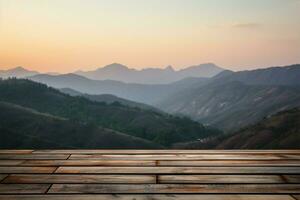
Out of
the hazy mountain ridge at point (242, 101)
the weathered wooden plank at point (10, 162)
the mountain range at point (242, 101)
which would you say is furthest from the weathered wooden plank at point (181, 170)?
the hazy mountain ridge at point (242, 101)

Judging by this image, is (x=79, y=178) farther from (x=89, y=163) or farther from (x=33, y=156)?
(x=33, y=156)

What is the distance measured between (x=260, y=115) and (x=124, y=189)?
326 feet

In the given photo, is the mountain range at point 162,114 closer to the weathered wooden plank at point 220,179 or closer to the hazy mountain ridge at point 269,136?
the hazy mountain ridge at point 269,136

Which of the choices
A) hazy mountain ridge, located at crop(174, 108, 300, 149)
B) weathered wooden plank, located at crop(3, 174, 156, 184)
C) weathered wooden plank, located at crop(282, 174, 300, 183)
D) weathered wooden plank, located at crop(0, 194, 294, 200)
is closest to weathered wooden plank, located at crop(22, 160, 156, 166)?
weathered wooden plank, located at crop(3, 174, 156, 184)

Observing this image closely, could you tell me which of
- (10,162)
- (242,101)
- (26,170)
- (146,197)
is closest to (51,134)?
(10,162)

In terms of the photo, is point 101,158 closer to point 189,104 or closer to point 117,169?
point 117,169

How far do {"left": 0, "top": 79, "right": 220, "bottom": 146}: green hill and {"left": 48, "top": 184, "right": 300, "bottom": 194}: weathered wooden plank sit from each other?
173 feet

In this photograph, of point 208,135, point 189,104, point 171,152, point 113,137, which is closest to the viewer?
point 171,152

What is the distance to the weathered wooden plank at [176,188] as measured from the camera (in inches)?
92.4

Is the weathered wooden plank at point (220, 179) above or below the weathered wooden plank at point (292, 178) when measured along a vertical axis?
above

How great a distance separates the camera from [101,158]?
3.47 metres

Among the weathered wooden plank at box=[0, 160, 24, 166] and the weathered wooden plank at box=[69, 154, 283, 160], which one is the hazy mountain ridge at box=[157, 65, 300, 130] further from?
the weathered wooden plank at box=[0, 160, 24, 166]

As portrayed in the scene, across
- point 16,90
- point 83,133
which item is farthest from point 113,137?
point 16,90

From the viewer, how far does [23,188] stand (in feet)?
8.00
